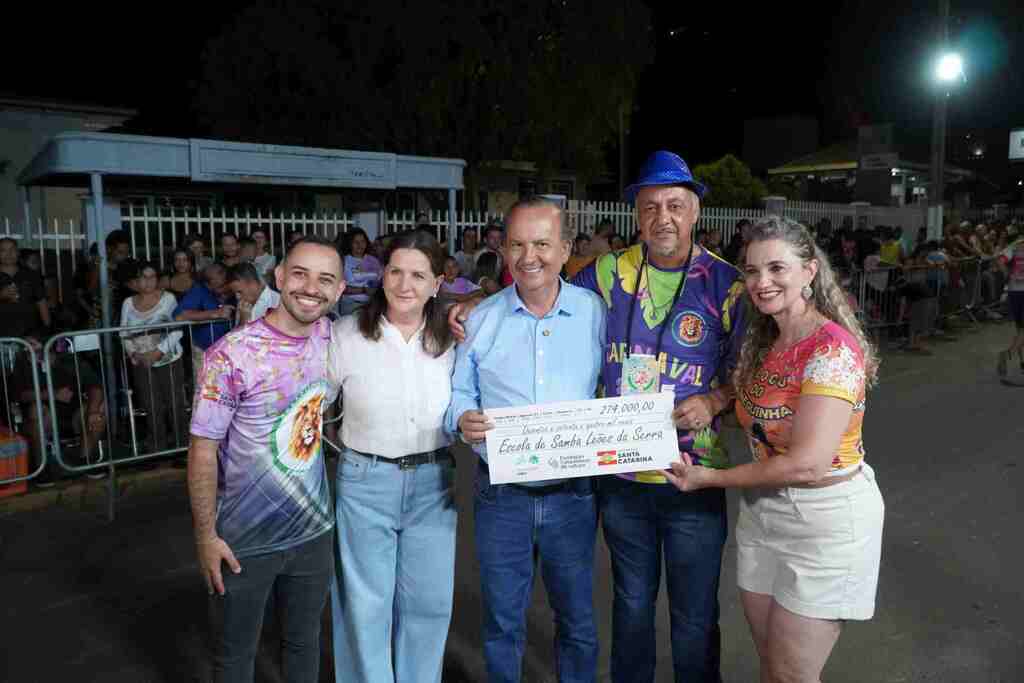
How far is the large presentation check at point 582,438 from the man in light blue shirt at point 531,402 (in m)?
0.13

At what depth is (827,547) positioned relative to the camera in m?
2.31

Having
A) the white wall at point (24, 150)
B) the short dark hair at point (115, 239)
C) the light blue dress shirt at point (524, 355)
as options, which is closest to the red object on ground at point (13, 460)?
the short dark hair at point (115, 239)

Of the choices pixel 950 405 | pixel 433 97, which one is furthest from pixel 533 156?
pixel 950 405

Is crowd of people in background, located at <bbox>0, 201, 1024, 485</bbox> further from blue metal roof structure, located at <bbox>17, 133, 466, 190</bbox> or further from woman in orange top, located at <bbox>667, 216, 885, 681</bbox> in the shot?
blue metal roof structure, located at <bbox>17, 133, 466, 190</bbox>

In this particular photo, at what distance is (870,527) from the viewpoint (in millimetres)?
2340

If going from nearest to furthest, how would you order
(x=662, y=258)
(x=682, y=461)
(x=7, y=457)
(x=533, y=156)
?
(x=682, y=461), (x=662, y=258), (x=7, y=457), (x=533, y=156)

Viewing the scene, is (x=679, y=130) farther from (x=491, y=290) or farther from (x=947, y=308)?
(x=491, y=290)

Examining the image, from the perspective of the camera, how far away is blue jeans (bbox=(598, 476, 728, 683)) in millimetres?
2754

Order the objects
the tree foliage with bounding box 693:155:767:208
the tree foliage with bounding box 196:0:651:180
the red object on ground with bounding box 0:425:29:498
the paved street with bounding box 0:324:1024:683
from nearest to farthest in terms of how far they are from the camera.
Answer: the paved street with bounding box 0:324:1024:683 < the red object on ground with bounding box 0:425:29:498 < the tree foliage with bounding box 196:0:651:180 < the tree foliage with bounding box 693:155:767:208

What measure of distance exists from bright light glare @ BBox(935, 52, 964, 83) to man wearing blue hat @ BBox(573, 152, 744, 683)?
16.0 m

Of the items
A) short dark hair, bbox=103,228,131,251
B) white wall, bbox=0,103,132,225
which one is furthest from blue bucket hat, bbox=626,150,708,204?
white wall, bbox=0,103,132,225

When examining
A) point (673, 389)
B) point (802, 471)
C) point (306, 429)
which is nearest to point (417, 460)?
point (306, 429)

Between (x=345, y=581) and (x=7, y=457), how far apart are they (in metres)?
4.29

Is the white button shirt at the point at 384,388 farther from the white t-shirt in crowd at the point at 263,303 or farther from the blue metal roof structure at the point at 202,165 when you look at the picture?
the blue metal roof structure at the point at 202,165
